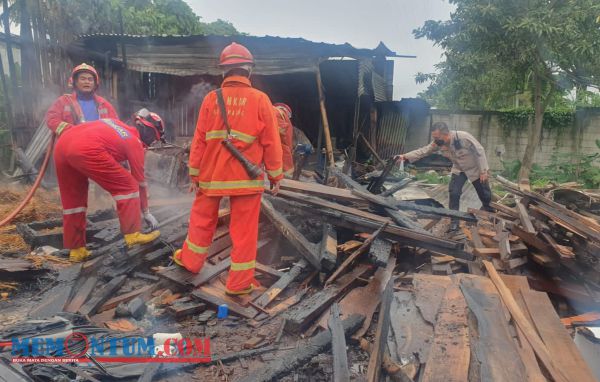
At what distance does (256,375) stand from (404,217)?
8.25ft

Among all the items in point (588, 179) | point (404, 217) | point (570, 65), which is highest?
point (570, 65)

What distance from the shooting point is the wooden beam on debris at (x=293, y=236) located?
3.67 m

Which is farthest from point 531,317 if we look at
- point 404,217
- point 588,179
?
point 588,179

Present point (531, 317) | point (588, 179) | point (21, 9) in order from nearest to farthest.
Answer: point (531, 317)
point (21, 9)
point (588, 179)

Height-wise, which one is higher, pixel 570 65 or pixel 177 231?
pixel 570 65

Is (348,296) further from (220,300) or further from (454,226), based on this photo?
(454,226)

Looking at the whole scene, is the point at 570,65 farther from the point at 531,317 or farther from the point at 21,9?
the point at 21,9

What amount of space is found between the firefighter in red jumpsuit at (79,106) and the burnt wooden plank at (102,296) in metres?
1.55

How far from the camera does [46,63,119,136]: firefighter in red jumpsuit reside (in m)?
3.76

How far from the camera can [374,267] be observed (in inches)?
146

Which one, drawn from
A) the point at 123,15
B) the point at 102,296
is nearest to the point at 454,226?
the point at 102,296

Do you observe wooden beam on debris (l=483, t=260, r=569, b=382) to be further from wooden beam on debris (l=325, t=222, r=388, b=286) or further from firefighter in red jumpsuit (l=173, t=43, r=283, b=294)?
firefighter in red jumpsuit (l=173, t=43, r=283, b=294)

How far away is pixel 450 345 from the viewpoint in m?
2.35

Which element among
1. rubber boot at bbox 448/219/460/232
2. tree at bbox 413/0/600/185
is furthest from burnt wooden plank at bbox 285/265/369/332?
tree at bbox 413/0/600/185
